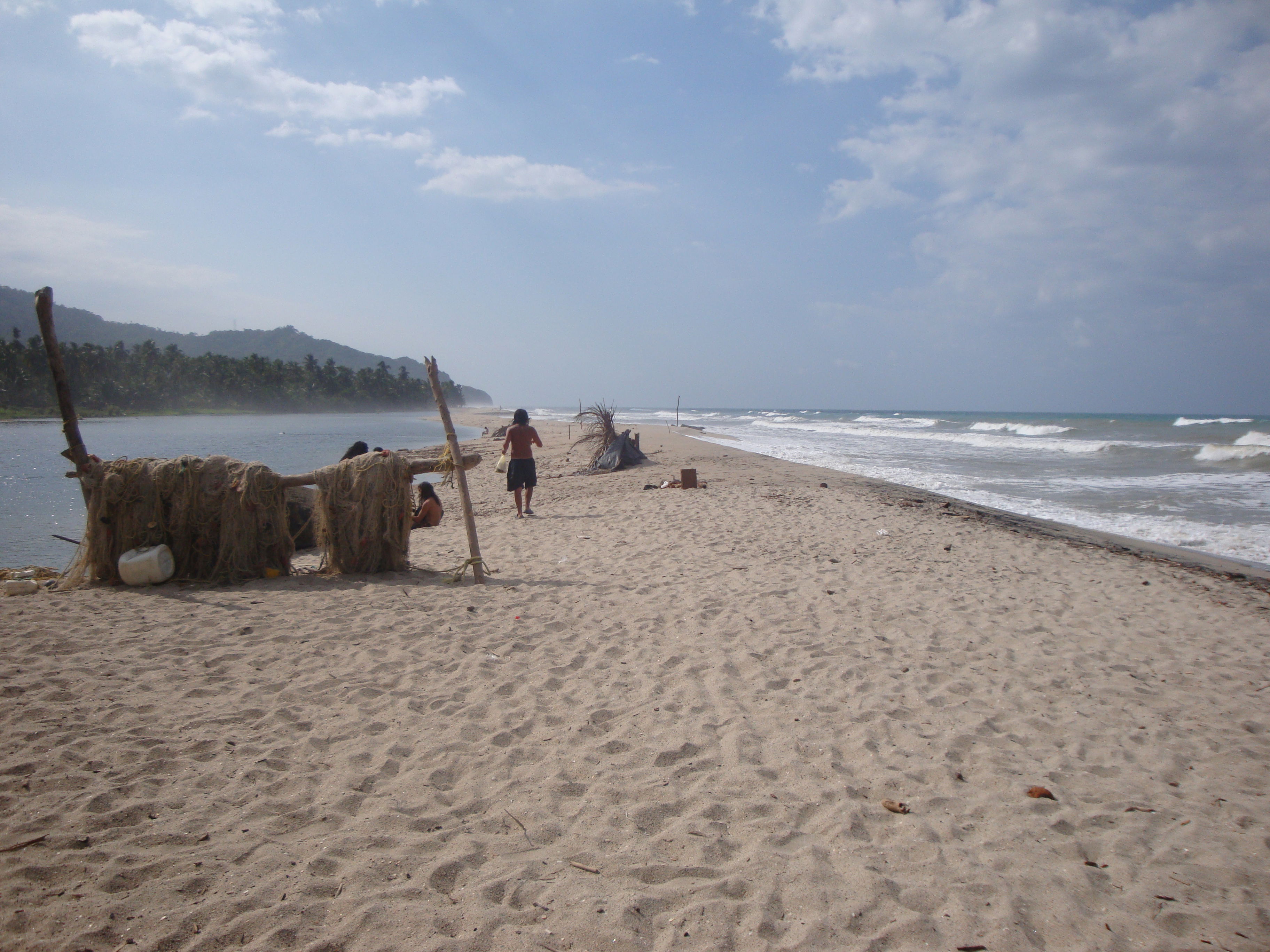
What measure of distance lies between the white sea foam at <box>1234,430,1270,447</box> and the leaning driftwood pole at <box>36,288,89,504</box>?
1191 inches

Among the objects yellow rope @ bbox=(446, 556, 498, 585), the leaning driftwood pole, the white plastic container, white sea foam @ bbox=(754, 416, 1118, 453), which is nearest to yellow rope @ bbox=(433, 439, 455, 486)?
yellow rope @ bbox=(446, 556, 498, 585)

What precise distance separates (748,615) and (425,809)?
301 cm

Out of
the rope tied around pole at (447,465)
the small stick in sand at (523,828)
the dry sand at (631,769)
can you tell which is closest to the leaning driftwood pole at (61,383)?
the dry sand at (631,769)

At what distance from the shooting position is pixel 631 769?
9.84 feet

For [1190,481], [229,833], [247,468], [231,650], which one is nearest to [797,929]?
[229,833]

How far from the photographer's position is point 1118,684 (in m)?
4.00

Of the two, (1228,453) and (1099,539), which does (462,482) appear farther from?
(1228,453)

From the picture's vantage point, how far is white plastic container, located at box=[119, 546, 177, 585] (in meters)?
5.54

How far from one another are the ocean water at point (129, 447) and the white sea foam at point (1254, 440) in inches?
1215

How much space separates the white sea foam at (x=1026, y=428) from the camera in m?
34.7

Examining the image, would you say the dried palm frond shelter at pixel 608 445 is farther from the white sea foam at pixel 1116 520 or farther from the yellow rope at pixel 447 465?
the yellow rope at pixel 447 465

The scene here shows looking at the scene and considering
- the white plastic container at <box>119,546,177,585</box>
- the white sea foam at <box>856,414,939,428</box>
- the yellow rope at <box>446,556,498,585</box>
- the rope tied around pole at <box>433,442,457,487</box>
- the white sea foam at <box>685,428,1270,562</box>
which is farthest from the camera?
the white sea foam at <box>856,414,939,428</box>

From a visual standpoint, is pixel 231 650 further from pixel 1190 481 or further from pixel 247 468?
pixel 1190 481

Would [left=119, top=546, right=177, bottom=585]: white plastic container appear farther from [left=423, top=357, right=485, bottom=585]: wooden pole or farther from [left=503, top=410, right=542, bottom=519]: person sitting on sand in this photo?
[left=503, top=410, right=542, bottom=519]: person sitting on sand
